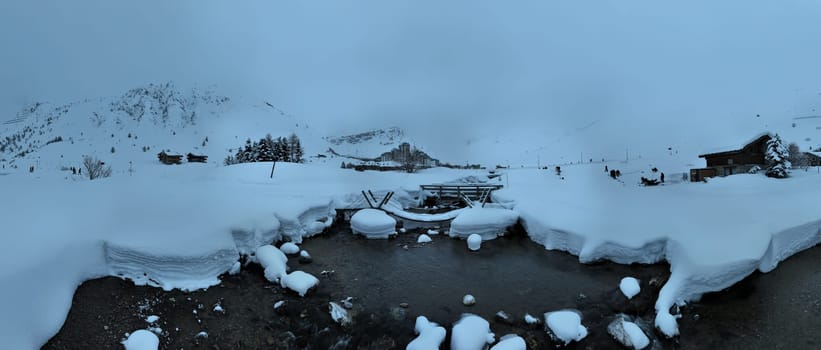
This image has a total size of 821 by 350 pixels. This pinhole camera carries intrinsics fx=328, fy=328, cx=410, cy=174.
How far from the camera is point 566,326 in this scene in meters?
6.74

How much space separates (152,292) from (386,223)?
8.67 m

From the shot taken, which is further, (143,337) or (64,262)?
(64,262)

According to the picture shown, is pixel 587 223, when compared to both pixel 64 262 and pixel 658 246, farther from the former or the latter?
pixel 64 262

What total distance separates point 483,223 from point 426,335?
8279 mm

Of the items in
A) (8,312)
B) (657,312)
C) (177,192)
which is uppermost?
(177,192)

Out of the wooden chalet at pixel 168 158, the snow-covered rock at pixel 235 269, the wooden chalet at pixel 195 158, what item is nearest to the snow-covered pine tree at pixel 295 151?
the wooden chalet at pixel 195 158

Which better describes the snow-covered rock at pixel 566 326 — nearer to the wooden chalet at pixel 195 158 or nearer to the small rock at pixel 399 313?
the small rock at pixel 399 313

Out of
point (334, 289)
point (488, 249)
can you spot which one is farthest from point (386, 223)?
point (334, 289)

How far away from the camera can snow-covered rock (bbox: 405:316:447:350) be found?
633 cm

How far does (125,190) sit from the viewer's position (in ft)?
35.4

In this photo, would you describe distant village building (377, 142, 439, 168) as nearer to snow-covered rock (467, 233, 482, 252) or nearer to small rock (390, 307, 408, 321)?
snow-covered rock (467, 233, 482, 252)

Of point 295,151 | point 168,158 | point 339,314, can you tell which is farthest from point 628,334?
point 295,151

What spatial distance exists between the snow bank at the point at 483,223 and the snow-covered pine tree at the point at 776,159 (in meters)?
18.1

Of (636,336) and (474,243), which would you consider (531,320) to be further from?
(474,243)
